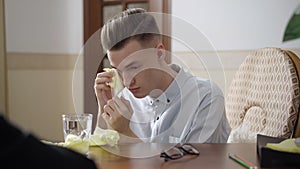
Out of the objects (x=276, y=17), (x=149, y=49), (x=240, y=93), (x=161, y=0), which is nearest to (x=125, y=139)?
(x=149, y=49)

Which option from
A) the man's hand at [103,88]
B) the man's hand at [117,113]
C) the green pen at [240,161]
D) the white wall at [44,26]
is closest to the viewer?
the green pen at [240,161]

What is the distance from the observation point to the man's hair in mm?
1361

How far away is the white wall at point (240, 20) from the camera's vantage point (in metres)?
2.25

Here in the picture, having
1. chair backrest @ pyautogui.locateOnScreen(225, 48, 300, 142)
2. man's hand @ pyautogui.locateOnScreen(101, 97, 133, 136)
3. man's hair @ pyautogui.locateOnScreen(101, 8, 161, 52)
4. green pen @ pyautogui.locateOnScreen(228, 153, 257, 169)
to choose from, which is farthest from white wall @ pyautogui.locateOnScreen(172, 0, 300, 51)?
green pen @ pyautogui.locateOnScreen(228, 153, 257, 169)

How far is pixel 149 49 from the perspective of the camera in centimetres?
142

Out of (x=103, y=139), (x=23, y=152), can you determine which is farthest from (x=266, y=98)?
(x=23, y=152)

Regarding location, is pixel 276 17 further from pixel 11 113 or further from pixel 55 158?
pixel 55 158

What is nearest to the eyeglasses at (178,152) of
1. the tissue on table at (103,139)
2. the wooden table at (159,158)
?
the wooden table at (159,158)

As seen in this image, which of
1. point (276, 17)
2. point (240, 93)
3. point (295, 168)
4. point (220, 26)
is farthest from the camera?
point (220, 26)

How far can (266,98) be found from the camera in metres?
1.48

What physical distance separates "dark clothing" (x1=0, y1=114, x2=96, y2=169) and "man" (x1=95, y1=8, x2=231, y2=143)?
1.04m

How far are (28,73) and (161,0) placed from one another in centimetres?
106

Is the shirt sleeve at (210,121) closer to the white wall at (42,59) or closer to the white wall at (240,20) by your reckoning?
the white wall at (240,20)

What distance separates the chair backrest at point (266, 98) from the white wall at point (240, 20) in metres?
0.64
